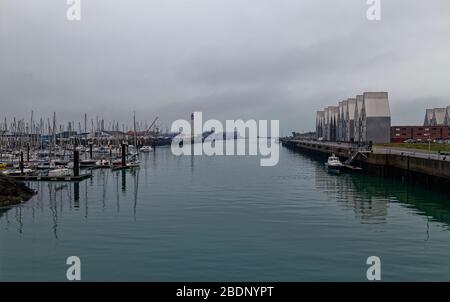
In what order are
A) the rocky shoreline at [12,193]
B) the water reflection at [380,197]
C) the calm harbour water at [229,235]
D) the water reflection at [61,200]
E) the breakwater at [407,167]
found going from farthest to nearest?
the breakwater at [407,167] → the rocky shoreline at [12,193] → the water reflection at [380,197] → the water reflection at [61,200] → the calm harbour water at [229,235]

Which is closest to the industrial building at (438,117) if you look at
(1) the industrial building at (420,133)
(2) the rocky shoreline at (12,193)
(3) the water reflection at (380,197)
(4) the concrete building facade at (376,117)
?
(1) the industrial building at (420,133)

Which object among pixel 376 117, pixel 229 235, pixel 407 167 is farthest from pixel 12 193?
pixel 376 117

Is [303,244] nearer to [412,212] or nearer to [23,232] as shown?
[412,212]

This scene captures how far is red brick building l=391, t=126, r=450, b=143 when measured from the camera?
475ft

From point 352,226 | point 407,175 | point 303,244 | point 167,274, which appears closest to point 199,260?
point 167,274

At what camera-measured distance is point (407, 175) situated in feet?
191

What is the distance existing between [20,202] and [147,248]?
2312cm

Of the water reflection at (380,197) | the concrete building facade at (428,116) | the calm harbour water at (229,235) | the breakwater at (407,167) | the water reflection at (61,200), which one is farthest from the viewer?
the concrete building facade at (428,116)

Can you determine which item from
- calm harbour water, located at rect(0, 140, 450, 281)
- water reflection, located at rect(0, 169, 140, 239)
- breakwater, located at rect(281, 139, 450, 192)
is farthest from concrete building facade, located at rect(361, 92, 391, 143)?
water reflection, located at rect(0, 169, 140, 239)

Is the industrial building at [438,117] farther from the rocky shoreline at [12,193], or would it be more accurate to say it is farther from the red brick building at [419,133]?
the rocky shoreline at [12,193]

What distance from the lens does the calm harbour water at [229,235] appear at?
21062 mm

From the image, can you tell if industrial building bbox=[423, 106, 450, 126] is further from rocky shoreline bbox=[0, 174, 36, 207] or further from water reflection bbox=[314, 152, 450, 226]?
rocky shoreline bbox=[0, 174, 36, 207]

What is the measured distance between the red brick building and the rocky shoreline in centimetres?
12018

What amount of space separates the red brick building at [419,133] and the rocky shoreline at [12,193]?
4731 inches
